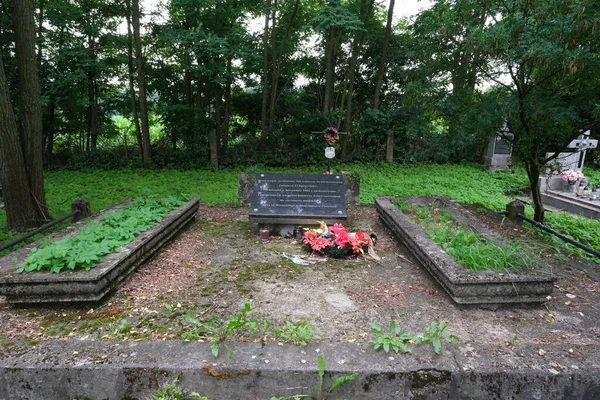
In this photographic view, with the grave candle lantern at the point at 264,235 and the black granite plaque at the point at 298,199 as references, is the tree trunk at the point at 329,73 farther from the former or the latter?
the grave candle lantern at the point at 264,235

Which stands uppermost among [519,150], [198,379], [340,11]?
[340,11]

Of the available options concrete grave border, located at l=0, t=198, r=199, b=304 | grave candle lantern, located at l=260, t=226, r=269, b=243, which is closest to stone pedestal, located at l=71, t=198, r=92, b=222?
concrete grave border, located at l=0, t=198, r=199, b=304

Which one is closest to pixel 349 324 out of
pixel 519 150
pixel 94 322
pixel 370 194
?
pixel 94 322

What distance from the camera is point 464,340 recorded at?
282 centimetres

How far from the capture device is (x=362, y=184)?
10.6 m

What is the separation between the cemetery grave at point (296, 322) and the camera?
2.42 meters

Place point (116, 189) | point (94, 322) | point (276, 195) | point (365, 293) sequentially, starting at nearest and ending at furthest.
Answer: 1. point (94, 322)
2. point (365, 293)
3. point (276, 195)
4. point (116, 189)

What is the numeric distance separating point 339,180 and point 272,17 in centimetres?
846

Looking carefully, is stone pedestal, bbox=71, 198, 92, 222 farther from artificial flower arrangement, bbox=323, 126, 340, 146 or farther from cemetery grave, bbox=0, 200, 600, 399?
artificial flower arrangement, bbox=323, 126, 340, 146

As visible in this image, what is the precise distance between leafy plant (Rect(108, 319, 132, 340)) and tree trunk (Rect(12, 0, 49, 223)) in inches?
166

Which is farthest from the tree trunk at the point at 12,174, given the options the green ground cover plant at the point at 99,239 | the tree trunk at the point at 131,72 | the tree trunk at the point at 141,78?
the tree trunk at the point at 131,72

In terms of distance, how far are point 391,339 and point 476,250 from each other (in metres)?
1.73

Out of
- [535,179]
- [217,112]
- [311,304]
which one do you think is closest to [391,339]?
[311,304]

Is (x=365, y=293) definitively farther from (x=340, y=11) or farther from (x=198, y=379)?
(x=340, y=11)
